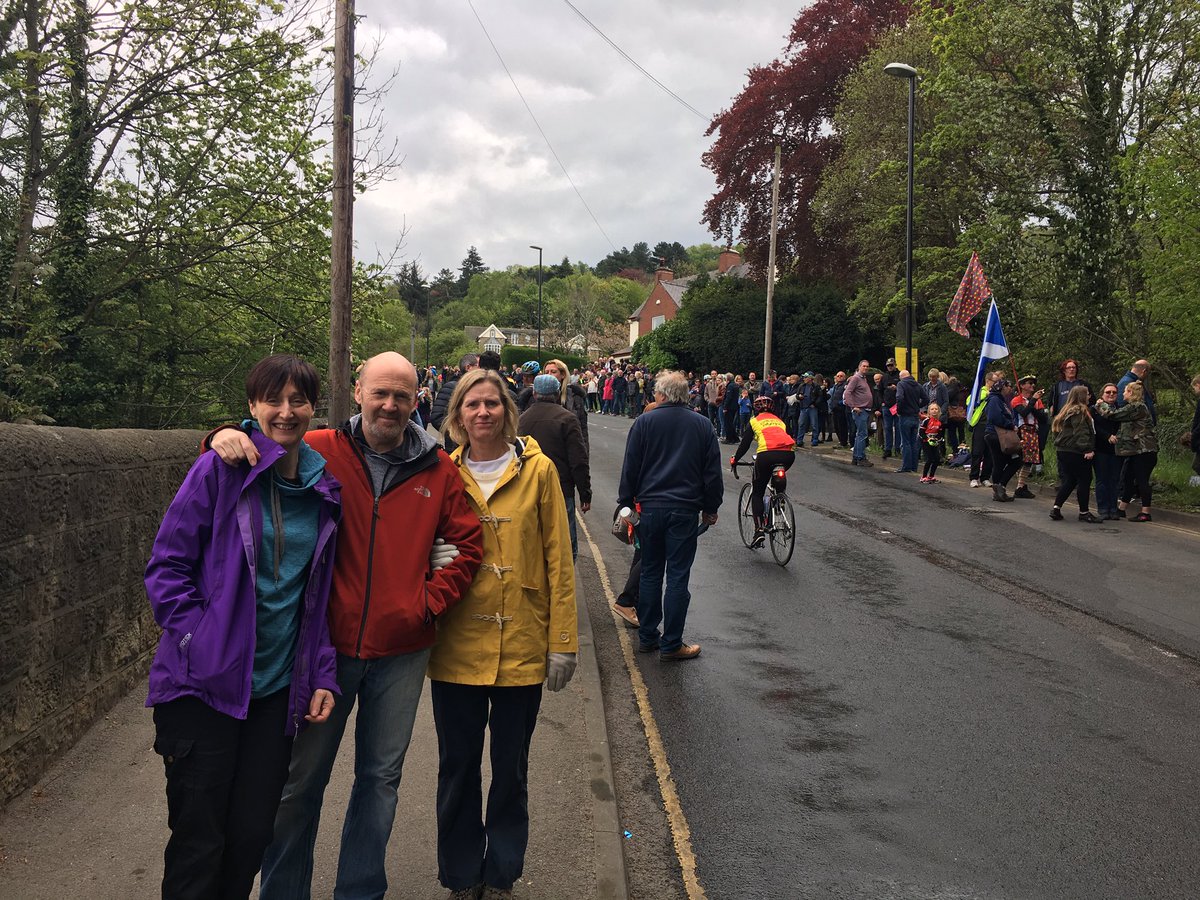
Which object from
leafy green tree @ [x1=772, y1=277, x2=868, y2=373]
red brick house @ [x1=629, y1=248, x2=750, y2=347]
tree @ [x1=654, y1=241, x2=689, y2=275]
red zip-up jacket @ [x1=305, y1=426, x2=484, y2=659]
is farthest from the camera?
tree @ [x1=654, y1=241, x2=689, y2=275]

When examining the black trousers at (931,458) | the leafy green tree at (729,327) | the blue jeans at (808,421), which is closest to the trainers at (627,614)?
the black trousers at (931,458)

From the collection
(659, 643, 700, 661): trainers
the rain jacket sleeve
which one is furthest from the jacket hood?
(659, 643, 700, 661): trainers

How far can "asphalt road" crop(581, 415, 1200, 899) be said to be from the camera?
403cm

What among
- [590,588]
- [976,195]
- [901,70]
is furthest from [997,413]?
[976,195]

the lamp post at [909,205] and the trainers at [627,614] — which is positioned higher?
the lamp post at [909,205]

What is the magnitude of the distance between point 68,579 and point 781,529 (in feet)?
23.8

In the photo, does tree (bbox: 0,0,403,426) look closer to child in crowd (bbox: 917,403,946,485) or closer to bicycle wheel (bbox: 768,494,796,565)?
bicycle wheel (bbox: 768,494,796,565)

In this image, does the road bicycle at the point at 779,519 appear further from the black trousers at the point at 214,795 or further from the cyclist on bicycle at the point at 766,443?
the black trousers at the point at 214,795

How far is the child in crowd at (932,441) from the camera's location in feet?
56.4

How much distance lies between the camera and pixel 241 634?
2.68 m

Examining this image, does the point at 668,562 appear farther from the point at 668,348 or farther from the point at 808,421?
the point at 668,348

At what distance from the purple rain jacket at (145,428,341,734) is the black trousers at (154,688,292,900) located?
0.07 meters

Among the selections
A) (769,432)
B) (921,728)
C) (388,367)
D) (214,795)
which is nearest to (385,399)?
(388,367)

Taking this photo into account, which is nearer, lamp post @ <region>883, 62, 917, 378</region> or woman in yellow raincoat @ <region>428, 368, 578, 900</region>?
woman in yellow raincoat @ <region>428, 368, 578, 900</region>
